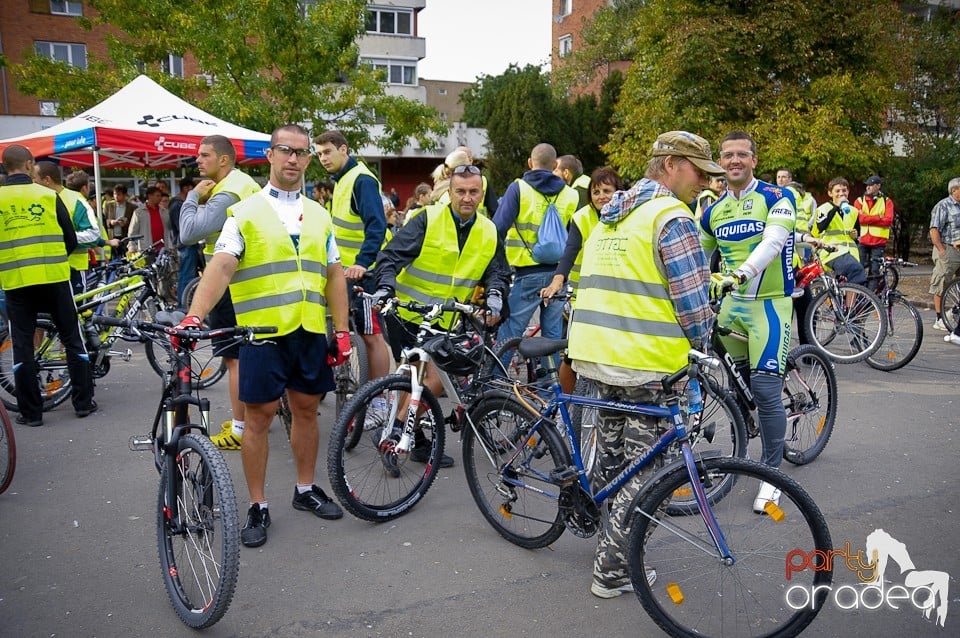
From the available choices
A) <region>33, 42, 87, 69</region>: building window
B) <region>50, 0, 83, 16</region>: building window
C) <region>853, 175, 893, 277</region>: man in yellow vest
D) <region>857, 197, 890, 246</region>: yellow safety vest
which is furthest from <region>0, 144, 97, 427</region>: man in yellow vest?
<region>50, 0, 83, 16</region>: building window

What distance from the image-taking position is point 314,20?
16.7 metres

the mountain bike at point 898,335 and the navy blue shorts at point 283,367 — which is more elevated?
the navy blue shorts at point 283,367

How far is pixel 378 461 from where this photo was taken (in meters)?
4.50

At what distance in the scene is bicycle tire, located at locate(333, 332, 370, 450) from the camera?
5.95 meters

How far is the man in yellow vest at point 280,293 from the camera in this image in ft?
12.6

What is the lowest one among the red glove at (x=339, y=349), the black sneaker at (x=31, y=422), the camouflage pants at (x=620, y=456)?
the black sneaker at (x=31, y=422)

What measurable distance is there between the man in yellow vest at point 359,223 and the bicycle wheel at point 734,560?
307cm

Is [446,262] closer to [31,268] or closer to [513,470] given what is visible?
[513,470]

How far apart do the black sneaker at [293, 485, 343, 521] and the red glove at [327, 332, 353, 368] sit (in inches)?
32.7

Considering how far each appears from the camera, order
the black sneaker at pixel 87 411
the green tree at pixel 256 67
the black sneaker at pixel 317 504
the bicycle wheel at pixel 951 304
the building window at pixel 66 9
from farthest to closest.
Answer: the building window at pixel 66 9, the green tree at pixel 256 67, the bicycle wheel at pixel 951 304, the black sneaker at pixel 87 411, the black sneaker at pixel 317 504

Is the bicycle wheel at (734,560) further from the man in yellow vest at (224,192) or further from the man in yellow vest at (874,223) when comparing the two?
the man in yellow vest at (874,223)

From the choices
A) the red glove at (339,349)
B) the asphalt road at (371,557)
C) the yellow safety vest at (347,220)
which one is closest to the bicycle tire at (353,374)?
the asphalt road at (371,557)

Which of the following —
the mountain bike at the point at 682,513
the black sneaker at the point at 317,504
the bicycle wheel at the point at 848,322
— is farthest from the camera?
the bicycle wheel at the point at 848,322

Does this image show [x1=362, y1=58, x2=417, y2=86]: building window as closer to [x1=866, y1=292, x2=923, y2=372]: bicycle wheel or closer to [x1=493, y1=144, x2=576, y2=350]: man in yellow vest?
[x1=866, y1=292, x2=923, y2=372]: bicycle wheel
